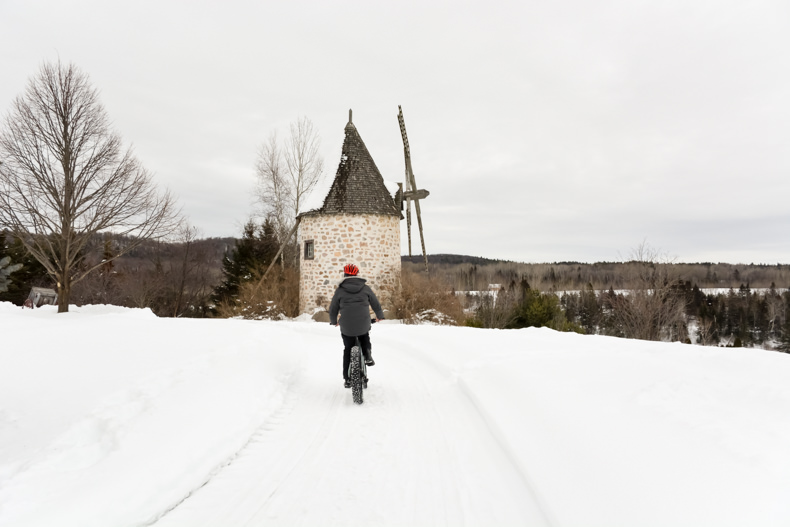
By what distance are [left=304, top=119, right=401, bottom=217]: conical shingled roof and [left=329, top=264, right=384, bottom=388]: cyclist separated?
53.9ft

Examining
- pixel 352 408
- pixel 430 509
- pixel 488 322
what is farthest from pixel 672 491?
pixel 488 322

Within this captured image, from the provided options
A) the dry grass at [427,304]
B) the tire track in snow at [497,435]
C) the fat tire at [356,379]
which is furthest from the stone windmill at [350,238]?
the fat tire at [356,379]

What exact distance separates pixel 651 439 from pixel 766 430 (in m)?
0.79

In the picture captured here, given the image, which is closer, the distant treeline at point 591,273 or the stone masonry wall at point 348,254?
the stone masonry wall at point 348,254

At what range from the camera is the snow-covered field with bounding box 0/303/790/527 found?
3260 millimetres

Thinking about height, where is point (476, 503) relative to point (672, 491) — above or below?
below

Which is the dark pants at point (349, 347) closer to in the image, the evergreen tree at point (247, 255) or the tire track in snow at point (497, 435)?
the tire track in snow at point (497, 435)

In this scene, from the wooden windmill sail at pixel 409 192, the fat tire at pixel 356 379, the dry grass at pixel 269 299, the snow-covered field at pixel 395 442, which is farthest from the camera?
the wooden windmill sail at pixel 409 192

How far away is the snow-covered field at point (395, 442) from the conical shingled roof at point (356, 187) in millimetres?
16369

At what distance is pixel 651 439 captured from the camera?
386cm

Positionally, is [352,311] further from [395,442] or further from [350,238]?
[350,238]

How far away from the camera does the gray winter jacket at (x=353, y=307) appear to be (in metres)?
6.91

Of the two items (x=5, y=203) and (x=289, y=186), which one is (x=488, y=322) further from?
(x=5, y=203)

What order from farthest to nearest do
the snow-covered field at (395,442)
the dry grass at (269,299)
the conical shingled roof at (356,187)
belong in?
the conical shingled roof at (356,187) < the dry grass at (269,299) < the snow-covered field at (395,442)
